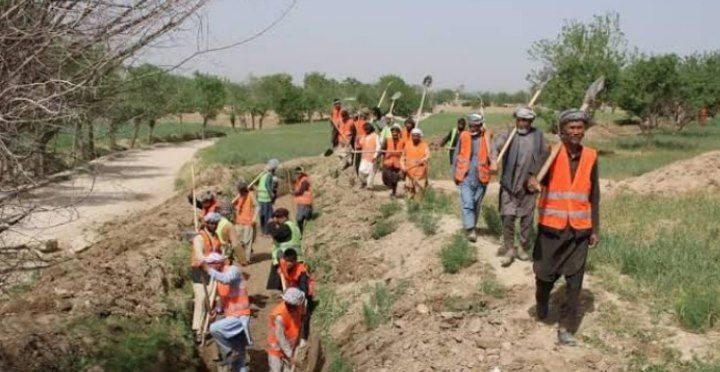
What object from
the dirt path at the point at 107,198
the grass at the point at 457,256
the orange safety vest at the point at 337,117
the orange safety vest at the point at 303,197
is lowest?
the dirt path at the point at 107,198

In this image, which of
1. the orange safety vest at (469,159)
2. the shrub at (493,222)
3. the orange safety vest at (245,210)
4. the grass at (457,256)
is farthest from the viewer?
the orange safety vest at (245,210)

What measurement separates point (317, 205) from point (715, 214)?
826 centimetres

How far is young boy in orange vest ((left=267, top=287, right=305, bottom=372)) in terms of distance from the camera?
6.34 meters

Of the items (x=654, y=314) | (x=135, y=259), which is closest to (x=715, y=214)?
(x=654, y=314)

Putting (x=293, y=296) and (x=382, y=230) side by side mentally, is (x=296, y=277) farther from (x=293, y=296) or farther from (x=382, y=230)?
(x=382, y=230)

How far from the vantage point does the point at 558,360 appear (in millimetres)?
6086

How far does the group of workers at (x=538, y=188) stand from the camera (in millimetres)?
5914

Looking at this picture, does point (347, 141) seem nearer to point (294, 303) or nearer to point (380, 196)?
point (380, 196)

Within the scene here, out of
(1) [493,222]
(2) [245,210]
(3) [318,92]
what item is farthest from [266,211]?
(3) [318,92]

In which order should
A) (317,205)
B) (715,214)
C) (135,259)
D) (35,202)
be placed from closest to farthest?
(35,202)
(135,259)
(715,214)
(317,205)

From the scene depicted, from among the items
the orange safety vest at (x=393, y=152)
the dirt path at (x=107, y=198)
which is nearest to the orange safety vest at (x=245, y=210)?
the dirt path at (x=107, y=198)

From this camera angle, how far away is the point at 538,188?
19.5 ft

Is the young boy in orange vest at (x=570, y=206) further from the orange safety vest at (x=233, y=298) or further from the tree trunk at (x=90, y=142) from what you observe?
the tree trunk at (x=90, y=142)

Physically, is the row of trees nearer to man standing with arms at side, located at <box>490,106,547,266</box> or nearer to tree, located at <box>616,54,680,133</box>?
tree, located at <box>616,54,680,133</box>
